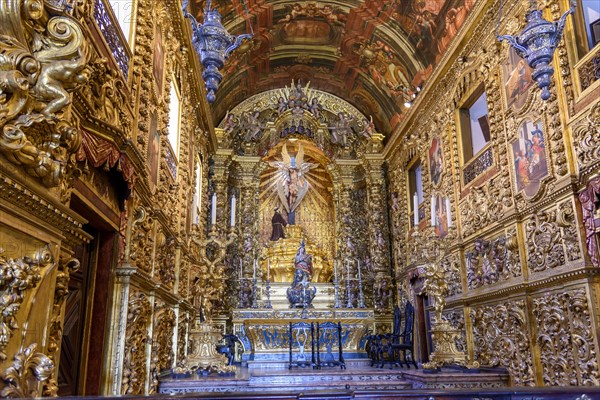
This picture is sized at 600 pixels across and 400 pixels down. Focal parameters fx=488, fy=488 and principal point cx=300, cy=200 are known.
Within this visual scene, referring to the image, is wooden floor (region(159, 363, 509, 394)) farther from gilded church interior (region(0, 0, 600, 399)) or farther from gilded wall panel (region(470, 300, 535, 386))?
gilded wall panel (region(470, 300, 535, 386))

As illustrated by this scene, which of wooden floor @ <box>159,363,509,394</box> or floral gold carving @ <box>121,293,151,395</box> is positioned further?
wooden floor @ <box>159,363,509,394</box>

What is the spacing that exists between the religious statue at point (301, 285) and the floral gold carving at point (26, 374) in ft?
37.3

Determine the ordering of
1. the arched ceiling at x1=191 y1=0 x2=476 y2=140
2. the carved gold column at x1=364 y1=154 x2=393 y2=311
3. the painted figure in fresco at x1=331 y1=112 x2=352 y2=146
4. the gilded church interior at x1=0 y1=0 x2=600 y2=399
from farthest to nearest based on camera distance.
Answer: the painted figure in fresco at x1=331 y1=112 x2=352 y2=146 < the carved gold column at x1=364 y1=154 x2=393 y2=311 < the arched ceiling at x1=191 y1=0 x2=476 y2=140 < the gilded church interior at x1=0 y1=0 x2=600 y2=399

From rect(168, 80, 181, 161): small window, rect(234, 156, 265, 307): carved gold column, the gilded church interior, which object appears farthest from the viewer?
rect(234, 156, 265, 307): carved gold column

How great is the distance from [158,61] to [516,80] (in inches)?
250

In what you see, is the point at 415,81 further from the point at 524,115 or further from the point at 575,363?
the point at 575,363

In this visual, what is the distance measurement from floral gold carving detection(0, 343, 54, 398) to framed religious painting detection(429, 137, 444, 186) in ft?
35.4

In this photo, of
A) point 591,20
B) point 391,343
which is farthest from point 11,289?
point 391,343

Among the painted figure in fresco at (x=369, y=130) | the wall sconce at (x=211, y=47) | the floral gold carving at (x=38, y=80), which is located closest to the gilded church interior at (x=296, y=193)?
the floral gold carving at (x=38, y=80)

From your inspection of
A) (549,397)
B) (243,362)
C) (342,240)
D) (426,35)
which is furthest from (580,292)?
(342,240)

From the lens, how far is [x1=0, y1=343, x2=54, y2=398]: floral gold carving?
2.58m

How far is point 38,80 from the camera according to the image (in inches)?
111

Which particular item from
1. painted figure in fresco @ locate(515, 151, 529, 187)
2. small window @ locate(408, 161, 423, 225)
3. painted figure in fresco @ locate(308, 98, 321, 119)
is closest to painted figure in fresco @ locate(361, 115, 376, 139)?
painted figure in fresco @ locate(308, 98, 321, 119)

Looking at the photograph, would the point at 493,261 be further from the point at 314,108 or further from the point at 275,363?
the point at 314,108
